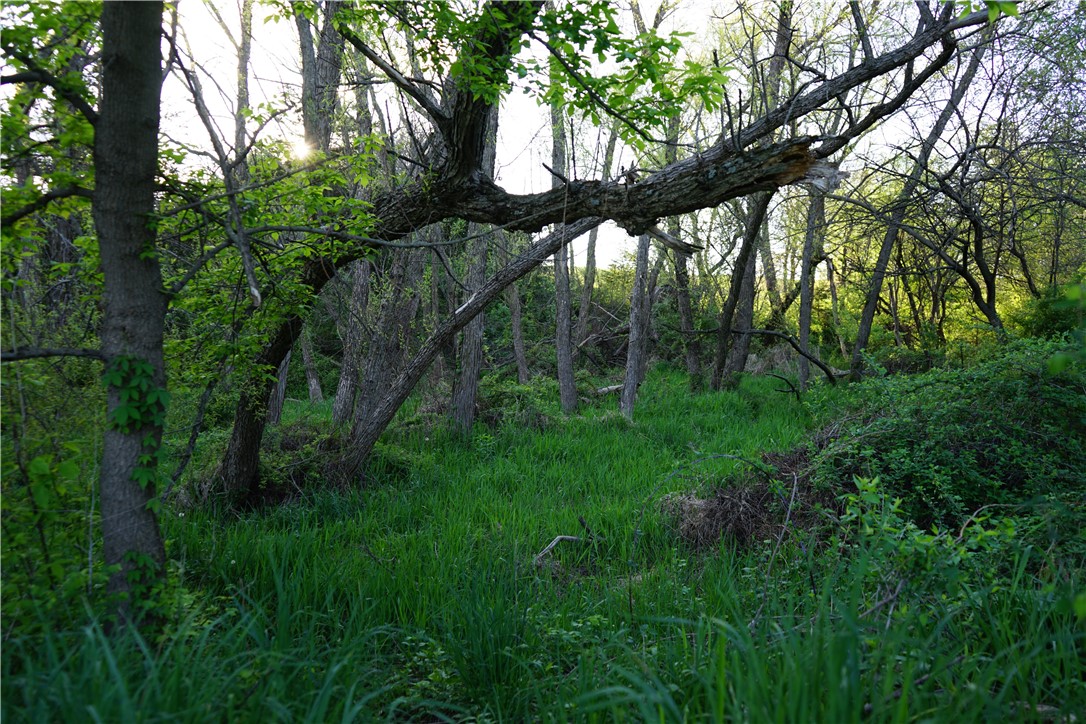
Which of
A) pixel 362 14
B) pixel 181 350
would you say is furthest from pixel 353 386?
pixel 362 14

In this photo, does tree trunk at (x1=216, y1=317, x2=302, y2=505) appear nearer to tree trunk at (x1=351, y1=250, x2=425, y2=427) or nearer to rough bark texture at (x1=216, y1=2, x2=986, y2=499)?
rough bark texture at (x1=216, y1=2, x2=986, y2=499)

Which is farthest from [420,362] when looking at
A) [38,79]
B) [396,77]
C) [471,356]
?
[38,79]

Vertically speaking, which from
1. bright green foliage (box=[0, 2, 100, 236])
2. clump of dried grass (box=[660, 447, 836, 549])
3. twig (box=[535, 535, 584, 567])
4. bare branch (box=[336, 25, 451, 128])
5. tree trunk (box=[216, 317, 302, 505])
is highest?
bare branch (box=[336, 25, 451, 128])

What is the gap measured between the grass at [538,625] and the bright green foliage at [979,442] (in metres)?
0.85

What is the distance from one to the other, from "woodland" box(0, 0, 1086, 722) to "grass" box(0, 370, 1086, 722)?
0.03 m

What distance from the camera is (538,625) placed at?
3172 mm

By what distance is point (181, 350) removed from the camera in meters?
4.31

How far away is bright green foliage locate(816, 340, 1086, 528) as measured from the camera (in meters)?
4.15

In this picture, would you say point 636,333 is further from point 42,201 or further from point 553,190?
point 42,201

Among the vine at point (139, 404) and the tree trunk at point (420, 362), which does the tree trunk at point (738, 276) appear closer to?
the tree trunk at point (420, 362)

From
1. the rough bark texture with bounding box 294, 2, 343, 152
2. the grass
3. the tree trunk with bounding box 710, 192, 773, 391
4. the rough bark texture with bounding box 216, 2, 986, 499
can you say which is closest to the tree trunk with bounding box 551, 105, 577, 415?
the tree trunk with bounding box 710, 192, 773, 391

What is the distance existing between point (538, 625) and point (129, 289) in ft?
8.47

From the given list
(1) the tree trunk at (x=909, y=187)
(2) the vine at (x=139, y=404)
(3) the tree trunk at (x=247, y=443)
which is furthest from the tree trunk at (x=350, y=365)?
(1) the tree trunk at (x=909, y=187)

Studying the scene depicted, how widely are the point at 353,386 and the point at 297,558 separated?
190 inches
